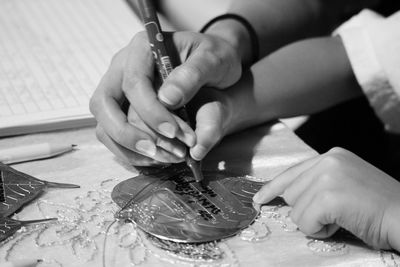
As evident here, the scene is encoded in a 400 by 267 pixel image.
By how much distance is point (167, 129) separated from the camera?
1.77 feet

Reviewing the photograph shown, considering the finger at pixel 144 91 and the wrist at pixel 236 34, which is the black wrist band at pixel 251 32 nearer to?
the wrist at pixel 236 34

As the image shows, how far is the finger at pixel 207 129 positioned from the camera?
0.55 metres

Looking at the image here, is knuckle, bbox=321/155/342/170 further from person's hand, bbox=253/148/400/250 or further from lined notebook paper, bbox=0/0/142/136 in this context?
lined notebook paper, bbox=0/0/142/136

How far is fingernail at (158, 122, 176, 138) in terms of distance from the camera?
1.77 ft

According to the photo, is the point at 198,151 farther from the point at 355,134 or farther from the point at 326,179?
the point at 355,134

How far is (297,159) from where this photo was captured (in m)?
0.61

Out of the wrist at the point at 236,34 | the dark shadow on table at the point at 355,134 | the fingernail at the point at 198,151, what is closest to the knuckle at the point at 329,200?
the fingernail at the point at 198,151

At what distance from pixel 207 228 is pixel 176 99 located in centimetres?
13

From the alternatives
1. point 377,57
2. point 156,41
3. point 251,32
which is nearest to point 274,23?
point 251,32

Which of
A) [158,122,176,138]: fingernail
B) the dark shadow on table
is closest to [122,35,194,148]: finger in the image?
[158,122,176,138]: fingernail

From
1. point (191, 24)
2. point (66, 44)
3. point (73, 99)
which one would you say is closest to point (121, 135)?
point (73, 99)

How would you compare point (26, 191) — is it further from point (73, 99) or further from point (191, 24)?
point (191, 24)

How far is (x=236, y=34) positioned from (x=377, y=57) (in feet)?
0.63

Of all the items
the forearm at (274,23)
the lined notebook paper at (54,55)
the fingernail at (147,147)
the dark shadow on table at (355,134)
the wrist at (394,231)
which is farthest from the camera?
the dark shadow on table at (355,134)
